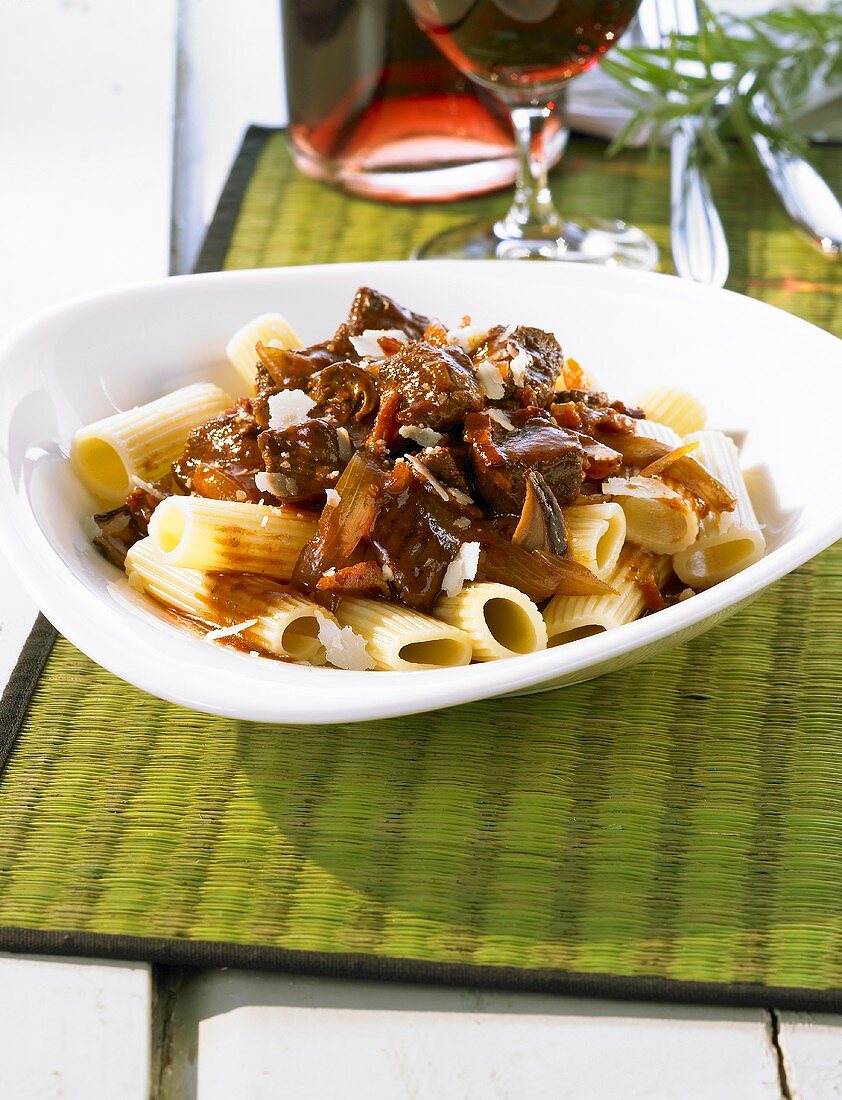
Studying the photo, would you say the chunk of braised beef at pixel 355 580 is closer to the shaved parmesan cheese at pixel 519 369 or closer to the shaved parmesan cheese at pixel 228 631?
the shaved parmesan cheese at pixel 228 631

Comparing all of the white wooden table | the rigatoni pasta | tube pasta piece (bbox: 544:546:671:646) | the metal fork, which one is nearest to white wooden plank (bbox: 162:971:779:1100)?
the white wooden table

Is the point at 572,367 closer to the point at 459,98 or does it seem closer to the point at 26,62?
the point at 459,98

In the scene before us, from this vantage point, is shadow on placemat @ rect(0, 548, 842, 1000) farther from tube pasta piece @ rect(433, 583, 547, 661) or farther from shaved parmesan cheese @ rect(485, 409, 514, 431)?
shaved parmesan cheese @ rect(485, 409, 514, 431)

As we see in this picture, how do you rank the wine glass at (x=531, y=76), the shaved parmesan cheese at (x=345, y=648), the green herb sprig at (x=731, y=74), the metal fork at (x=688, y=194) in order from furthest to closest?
the green herb sprig at (x=731, y=74) → the metal fork at (x=688, y=194) → the wine glass at (x=531, y=76) → the shaved parmesan cheese at (x=345, y=648)

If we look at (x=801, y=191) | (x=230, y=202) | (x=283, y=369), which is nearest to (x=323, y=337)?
(x=283, y=369)

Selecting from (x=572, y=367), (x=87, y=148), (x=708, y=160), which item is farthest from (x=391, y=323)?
(x=87, y=148)

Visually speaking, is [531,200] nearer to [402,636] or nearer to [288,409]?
[288,409]

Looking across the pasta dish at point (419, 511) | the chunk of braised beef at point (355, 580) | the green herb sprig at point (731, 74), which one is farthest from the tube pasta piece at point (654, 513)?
the green herb sprig at point (731, 74)
